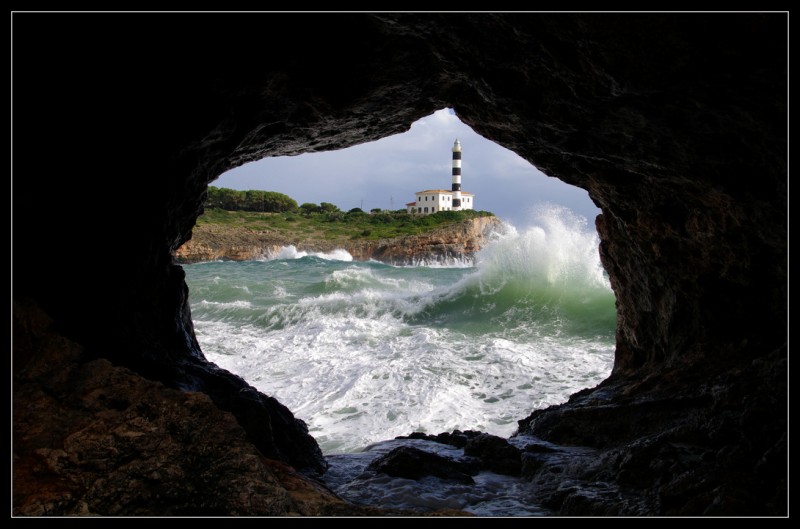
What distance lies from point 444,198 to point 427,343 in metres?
64.4

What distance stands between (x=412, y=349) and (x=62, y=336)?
828 cm

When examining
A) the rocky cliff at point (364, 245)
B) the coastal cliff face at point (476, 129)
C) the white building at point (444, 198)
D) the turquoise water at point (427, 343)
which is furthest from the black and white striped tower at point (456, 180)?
the coastal cliff face at point (476, 129)

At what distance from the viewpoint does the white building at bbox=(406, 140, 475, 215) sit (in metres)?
73.4

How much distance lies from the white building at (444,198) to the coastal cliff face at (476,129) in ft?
224

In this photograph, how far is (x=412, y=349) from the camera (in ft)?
35.1

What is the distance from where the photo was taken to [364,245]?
54344mm

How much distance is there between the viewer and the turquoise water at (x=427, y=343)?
283 inches

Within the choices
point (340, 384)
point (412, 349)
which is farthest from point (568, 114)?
point (412, 349)

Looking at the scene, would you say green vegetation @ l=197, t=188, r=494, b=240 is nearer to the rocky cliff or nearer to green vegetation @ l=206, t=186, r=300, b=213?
green vegetation @ l=206, t=186, r=300, b=213

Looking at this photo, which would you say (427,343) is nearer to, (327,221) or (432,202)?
(327,221)

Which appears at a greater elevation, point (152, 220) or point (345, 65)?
point (345, 65)

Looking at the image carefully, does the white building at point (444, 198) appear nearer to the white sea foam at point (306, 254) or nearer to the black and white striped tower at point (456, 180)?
the black and white striped tower at point (456, 180)
